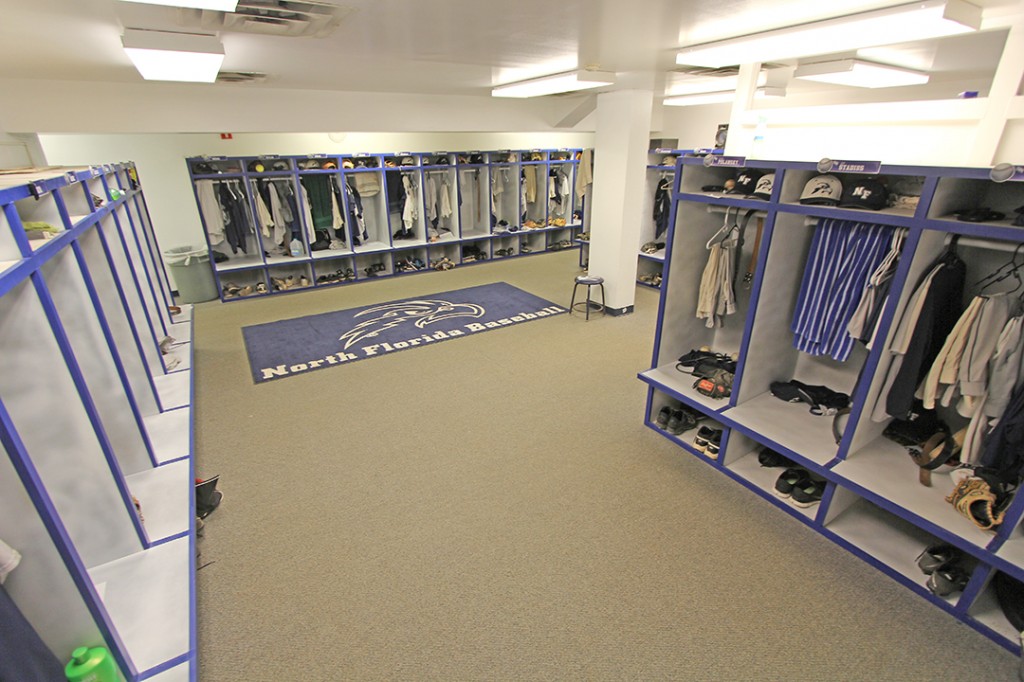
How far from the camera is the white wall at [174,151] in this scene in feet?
18.5

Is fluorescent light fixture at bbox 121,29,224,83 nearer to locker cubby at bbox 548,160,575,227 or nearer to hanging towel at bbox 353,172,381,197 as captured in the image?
hanging towel at bbox 353,172,381,197

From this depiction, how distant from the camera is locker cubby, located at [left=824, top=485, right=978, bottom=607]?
229cm

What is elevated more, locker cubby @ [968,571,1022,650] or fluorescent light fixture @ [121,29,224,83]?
fluorescent light fixture @ [121,29,224,83]

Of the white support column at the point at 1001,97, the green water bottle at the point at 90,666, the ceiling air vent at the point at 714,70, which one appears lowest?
the green water bottle at the point at 90,666

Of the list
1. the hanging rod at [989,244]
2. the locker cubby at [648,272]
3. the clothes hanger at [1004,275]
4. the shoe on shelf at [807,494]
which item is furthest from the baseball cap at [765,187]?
the locker cubby at [648,272]

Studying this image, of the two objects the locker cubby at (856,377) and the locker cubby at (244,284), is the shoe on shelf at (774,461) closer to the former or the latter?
the locker cubby at (856,377)

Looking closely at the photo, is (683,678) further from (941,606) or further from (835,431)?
(835,431)

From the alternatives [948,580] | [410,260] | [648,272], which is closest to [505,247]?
[410,260]

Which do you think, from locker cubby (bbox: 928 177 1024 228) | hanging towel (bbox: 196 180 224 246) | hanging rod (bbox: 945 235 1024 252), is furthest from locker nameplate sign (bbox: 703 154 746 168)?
hanging towel (bbox: 196 180 224 246)

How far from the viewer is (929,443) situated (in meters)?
2.42

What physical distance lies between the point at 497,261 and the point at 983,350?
6999 mm

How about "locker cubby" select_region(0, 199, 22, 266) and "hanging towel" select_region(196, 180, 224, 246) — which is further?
"hanging towel" select_region(196, 180, 224, 246)

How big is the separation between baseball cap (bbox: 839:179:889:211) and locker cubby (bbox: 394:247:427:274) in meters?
6.36

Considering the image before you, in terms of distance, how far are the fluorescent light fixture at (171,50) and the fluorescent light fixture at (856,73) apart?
451 cm
